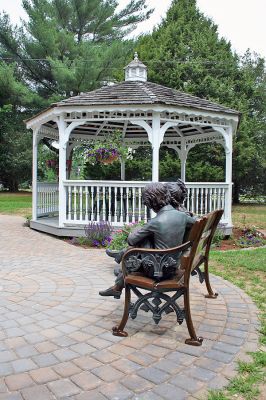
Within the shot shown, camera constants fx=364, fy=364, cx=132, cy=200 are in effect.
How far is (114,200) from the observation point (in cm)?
923

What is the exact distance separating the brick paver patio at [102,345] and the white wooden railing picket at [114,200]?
12.9ft

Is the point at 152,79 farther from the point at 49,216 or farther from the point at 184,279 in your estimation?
the point at 184,279

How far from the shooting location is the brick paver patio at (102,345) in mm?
2469

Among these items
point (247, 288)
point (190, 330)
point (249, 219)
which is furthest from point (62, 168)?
point (249, 219)

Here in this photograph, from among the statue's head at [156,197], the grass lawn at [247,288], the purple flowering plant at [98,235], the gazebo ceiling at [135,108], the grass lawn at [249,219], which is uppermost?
the gazebo ceiling at [135,108]

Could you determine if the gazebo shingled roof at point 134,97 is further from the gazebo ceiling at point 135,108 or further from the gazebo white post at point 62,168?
the gazebo white post at point 62,168

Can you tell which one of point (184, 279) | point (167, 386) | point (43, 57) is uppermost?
point (43, 57)

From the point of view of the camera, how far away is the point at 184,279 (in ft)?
10.2

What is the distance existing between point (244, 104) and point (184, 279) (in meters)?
19.6

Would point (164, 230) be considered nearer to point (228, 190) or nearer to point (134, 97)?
point (134, 97)

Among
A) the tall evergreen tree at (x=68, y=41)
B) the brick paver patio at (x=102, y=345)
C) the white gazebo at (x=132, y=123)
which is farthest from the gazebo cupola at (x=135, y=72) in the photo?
the tall evergreen tree at (x=68, y=41)

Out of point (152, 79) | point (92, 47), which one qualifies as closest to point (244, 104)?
point (152, 79)

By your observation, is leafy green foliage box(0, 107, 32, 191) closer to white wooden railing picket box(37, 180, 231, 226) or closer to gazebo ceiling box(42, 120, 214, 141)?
gazebo ceiling box(42, 120, 214, 141)

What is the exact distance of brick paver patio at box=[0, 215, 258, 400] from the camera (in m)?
2.47
